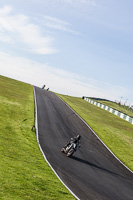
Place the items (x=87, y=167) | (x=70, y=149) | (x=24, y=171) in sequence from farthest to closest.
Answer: (x=70, y=149)
(x=87, y=167)
(x=24, y=171)

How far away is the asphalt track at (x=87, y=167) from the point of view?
12.0 meters

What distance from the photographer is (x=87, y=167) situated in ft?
50.8

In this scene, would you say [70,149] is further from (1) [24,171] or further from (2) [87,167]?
(1) [24,171]

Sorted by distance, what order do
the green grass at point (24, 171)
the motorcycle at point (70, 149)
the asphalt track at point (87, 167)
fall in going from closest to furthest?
the green grass at point (24, 171) < the asphalt track at point (87, 167) < the motorcycle at point (70, 149)

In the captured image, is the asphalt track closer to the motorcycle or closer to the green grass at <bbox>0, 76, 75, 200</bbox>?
the motorcycle

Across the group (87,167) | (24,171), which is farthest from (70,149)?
(24,171)

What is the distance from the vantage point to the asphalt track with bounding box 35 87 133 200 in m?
12.0

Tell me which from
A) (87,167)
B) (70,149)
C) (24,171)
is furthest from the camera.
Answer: (70,149)

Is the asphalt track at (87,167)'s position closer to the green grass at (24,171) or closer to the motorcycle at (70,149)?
the motorcycle at (70,149)

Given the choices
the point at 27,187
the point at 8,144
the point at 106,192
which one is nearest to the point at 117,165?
the point at 106,192

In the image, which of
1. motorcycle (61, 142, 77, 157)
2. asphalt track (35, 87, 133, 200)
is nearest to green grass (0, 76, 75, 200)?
asphalt track (35, 87, 133, 200)

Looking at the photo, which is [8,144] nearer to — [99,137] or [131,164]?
[131,164]

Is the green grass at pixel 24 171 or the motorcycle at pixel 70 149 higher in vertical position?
the motorcycle at pixel 70 149

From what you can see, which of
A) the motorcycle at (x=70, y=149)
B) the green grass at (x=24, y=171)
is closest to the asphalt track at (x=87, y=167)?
the motorcycle at (x=70, y=149)
